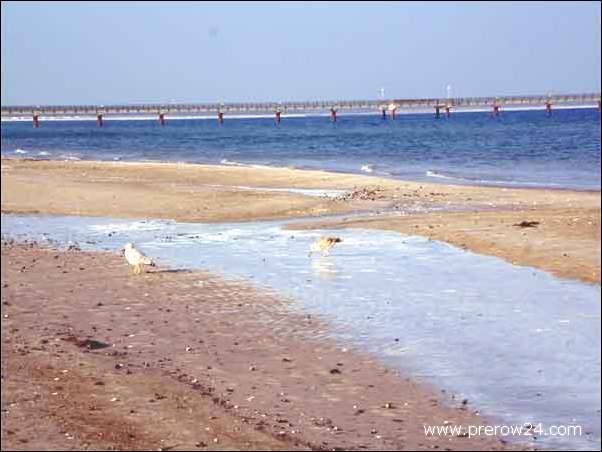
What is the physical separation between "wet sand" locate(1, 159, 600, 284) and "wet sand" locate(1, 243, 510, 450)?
4601 millimetres

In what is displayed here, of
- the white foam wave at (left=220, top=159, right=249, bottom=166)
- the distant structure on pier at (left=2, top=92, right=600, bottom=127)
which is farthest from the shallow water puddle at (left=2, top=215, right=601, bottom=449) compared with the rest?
the distant structure on pier at (left=2, top=92, right=600, bottom=127)

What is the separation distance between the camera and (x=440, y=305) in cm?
1161

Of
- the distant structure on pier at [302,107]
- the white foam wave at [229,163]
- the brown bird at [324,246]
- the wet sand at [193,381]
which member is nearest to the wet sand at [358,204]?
the brown bird at [324,246]

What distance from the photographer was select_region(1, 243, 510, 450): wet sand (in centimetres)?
716

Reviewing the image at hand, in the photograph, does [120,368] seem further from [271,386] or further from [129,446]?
[129,446]

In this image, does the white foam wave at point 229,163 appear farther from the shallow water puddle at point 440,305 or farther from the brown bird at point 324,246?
the brown bird at point 324,246

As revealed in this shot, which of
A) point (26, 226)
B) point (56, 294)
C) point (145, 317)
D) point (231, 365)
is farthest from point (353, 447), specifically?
point (26, 226)

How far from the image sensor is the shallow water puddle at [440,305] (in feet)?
26.5

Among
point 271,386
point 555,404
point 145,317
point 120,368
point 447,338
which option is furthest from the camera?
point 145,317

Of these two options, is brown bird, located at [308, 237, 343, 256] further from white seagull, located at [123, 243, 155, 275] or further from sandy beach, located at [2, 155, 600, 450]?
white seagull, located at [123, 243, 155, 275]

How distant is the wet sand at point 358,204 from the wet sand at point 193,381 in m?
4.60

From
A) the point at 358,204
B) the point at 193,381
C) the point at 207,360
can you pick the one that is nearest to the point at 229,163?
the point at 358,204

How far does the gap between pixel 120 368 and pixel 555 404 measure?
3756 millimetres

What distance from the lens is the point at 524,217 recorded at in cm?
1984
